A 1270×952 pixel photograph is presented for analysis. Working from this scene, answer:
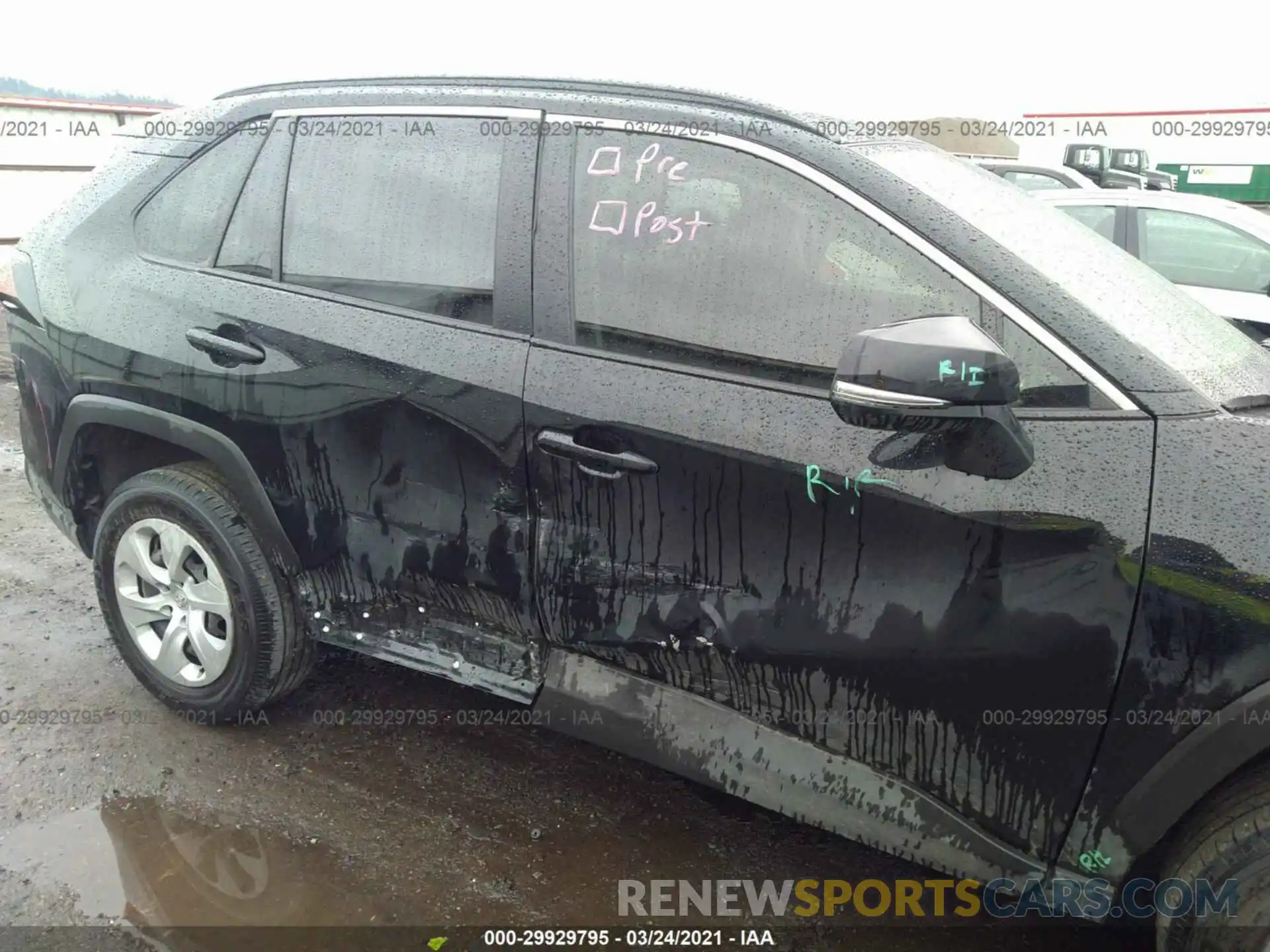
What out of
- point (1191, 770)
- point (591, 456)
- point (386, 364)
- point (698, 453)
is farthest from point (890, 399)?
point (386, 364)

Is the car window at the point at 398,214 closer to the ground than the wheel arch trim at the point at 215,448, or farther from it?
farther from it

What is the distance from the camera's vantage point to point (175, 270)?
9.50ft

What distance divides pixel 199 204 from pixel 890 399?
2.21 meters

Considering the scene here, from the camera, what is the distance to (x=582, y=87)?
2496 mm

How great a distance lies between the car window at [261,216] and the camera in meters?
2.79

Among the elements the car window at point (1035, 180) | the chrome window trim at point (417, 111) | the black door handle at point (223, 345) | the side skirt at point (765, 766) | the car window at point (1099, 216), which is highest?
the car window at point (1035, 180)

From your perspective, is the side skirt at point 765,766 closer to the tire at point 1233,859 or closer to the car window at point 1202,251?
the tire at point 1233,859

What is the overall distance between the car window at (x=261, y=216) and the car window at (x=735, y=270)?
38.0 inches

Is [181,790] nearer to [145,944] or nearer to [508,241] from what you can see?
[145,944]

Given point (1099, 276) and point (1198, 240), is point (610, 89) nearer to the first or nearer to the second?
point (1099, 276)

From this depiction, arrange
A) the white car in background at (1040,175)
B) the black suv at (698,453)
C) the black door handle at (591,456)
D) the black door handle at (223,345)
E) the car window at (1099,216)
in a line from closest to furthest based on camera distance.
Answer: the black suv at (698,453)
the black door handle at (591,456)
the black door handle at (223,345)
the car window at (1099,216)
the white car in background at (1040,175)

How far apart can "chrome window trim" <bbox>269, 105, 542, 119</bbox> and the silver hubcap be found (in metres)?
1.27


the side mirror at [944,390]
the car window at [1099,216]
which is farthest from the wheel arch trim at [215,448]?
the car window at [1099,216]

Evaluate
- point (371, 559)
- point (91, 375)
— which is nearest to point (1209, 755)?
point (371, 559)
